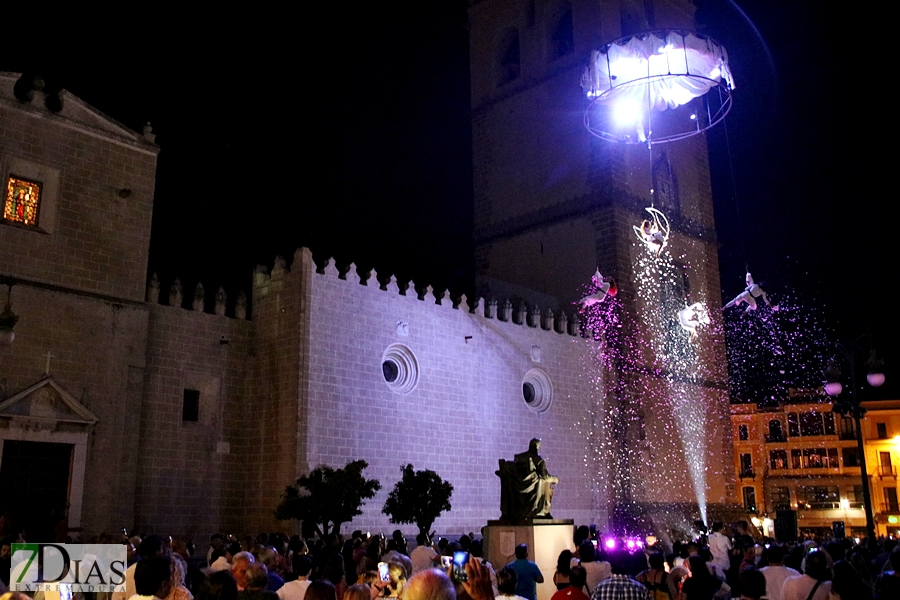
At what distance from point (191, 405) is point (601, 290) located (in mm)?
13499

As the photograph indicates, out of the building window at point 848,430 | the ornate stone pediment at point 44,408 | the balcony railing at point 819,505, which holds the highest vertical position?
the building window at point 848,430

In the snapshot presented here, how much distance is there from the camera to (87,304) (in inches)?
656

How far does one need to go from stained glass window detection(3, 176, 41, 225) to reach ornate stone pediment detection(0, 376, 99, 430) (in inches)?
125

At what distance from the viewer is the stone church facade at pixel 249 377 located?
52.5 ft

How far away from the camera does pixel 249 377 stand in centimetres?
1948

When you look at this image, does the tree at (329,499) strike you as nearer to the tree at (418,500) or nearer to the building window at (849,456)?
the tree at (418,500)

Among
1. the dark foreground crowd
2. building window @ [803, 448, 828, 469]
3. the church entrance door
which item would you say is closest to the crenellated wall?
the church entrance door

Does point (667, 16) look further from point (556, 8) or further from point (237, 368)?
point (237, 368)

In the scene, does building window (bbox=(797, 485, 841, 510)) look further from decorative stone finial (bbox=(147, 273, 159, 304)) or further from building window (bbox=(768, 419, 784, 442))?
decorative stone finial (bbox=(147, 273, 159, 304))

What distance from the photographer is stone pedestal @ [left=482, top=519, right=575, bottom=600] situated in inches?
494

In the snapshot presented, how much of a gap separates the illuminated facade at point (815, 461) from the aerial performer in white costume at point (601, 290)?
2619cm

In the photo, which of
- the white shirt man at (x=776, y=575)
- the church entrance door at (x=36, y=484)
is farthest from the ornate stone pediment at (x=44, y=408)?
the white shirt man at (x=776, y=575)

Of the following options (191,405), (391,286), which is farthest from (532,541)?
(391,286)

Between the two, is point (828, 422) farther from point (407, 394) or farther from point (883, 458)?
point (407, 394)
